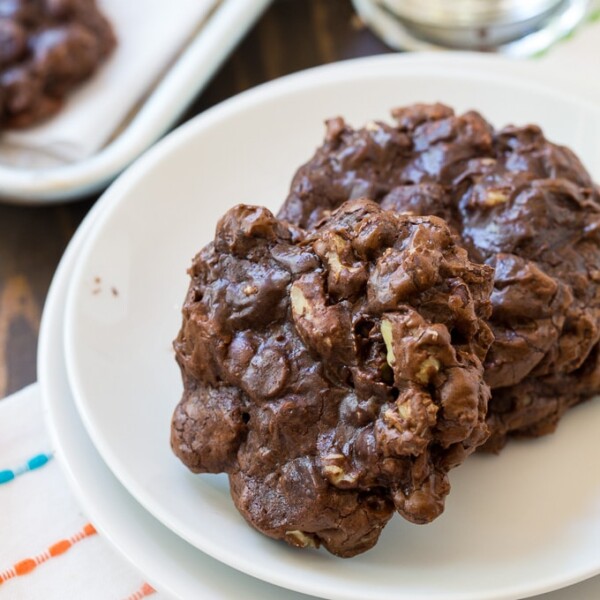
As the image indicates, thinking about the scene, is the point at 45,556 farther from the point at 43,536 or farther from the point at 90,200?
the point at 90,200

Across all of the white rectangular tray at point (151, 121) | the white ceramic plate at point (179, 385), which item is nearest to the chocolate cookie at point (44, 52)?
the white rectangular tray at point (151, 121)

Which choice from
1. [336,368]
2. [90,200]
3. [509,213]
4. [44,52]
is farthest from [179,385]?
[44,52]

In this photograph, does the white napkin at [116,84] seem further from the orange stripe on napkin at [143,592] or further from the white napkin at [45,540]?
the orange stripe on napkin at [143,592]

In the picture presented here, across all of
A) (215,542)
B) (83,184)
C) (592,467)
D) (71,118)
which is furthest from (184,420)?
(71,118)

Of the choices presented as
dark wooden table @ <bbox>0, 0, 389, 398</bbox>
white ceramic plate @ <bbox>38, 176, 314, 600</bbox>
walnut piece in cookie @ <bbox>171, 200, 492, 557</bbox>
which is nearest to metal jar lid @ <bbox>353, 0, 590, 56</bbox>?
dark wooden table @ <bbox>0, 0, 389, 398</bbox>

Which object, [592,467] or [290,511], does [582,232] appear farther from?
[290,511]

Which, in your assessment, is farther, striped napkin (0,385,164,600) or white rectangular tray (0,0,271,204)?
white rectangular tray (0,0,271,204)

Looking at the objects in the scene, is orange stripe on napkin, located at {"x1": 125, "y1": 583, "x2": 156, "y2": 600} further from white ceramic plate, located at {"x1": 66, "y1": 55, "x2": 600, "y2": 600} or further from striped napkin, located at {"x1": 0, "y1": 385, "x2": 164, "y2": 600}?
white ceramic plate, located at {"x1": 66, "y1": 55, "x2": 600, "y2": 600}
